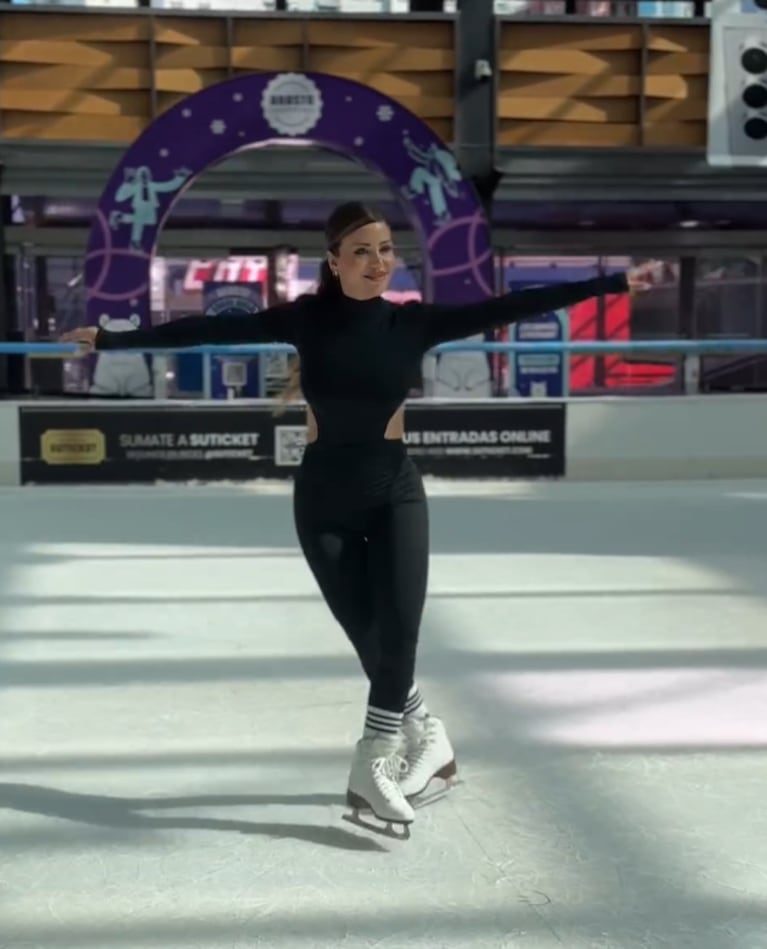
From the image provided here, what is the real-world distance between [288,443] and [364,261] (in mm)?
5482

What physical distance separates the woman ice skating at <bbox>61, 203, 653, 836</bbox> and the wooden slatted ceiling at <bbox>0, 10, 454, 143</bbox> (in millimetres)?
8019

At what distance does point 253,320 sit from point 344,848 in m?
1.12

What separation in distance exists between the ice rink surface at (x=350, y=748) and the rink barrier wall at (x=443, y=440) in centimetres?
206

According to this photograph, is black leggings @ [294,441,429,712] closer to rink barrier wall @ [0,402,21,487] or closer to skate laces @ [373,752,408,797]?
skate laces @ [373,752,408,797]

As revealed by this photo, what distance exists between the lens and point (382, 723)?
2.48m

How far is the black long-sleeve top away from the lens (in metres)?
2.42

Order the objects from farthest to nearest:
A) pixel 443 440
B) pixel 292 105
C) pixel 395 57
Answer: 1. pixel 395 57
2. pixel 292 105
3. pixel 443 440

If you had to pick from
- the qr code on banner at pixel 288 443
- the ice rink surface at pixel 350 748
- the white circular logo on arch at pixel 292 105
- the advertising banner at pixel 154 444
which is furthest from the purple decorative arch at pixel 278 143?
the ice rink surface at pixel 350 748

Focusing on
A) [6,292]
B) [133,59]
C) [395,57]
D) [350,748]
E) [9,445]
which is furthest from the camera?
[6,292]

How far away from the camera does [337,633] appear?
4164mm

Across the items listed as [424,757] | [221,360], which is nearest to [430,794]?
[424,757]

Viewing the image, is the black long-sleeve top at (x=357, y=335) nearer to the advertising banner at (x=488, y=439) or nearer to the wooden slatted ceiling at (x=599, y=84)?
the advertising banner at (x=488, y=439)

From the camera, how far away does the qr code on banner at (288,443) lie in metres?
7.84

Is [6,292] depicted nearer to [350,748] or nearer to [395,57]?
[395,57]
